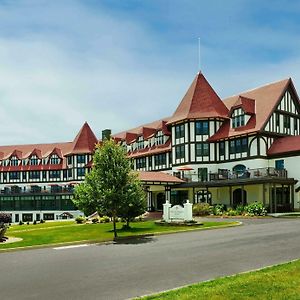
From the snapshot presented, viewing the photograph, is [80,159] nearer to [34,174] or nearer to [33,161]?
[34,174]

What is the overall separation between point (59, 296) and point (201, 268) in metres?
4.58

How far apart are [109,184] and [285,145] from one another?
27.1 m

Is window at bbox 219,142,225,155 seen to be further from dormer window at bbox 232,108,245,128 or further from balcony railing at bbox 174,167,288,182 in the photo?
balcony railing at bbox 174,167,288,182

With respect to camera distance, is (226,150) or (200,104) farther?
(200,104)

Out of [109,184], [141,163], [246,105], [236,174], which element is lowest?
[109,184]

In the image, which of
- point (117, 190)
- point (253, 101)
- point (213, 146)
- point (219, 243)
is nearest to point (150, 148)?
point (213, 146)

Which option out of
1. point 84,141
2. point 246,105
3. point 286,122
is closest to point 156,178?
point 246,105

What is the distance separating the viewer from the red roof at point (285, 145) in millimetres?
43588

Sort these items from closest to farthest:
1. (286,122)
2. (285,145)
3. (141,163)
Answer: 1. (285,145)
2. (286,122)
3. (141,163)

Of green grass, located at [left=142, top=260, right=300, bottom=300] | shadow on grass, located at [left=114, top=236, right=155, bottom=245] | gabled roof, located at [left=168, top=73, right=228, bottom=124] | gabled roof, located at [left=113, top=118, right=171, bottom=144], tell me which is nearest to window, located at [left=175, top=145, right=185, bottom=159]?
gabled roof, located at [left=168, top=73, right=228, bottom=124]

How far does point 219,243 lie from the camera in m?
18.1

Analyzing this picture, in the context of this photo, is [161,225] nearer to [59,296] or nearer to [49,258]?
[49,258]

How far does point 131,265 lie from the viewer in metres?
13.4

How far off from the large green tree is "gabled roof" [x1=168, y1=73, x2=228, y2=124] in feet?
93.9
